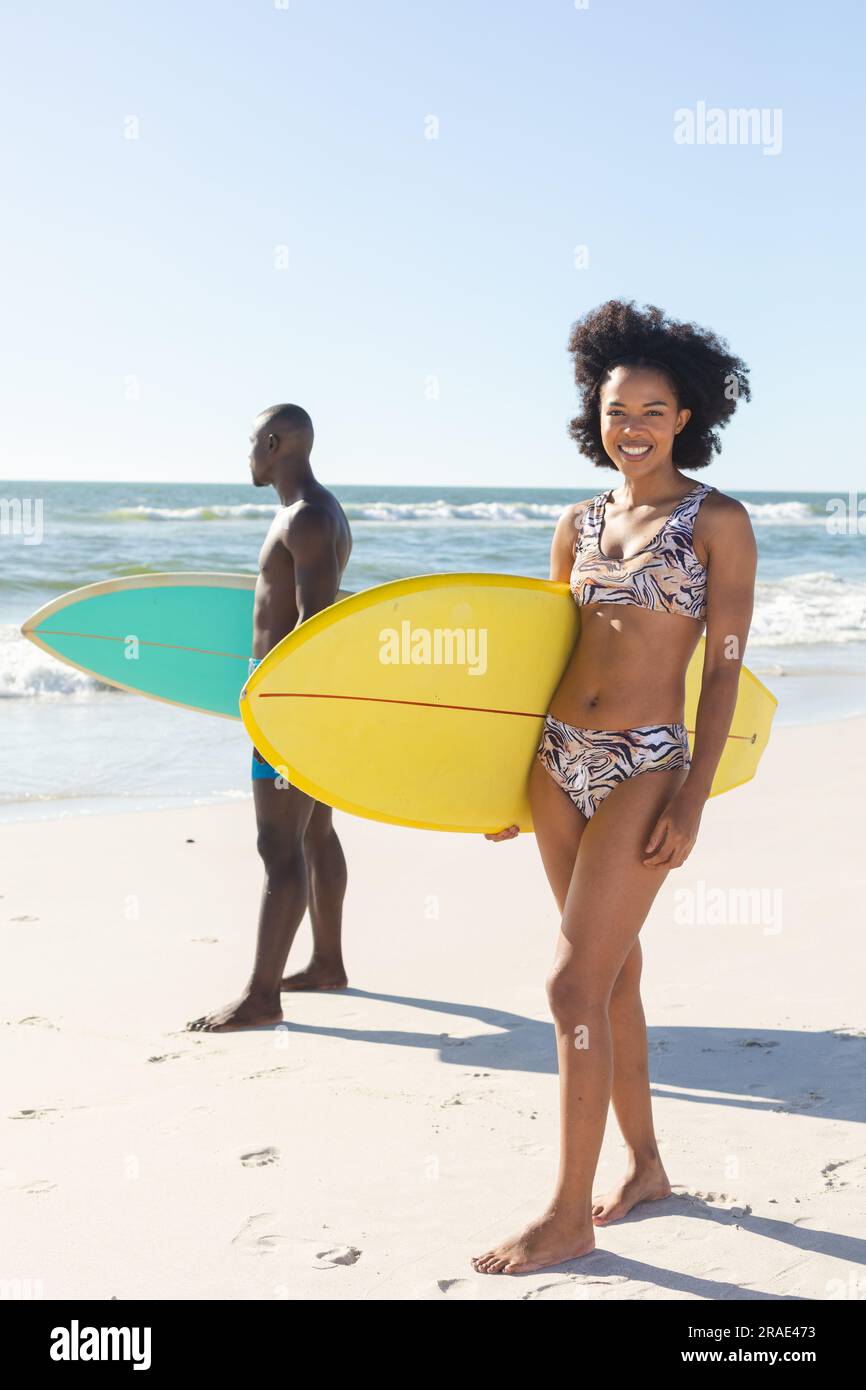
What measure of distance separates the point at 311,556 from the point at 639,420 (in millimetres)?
1446

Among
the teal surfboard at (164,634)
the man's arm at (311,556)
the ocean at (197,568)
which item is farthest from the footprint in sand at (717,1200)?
the ocean at (197,568)

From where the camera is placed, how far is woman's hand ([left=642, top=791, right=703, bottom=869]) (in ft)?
7.95

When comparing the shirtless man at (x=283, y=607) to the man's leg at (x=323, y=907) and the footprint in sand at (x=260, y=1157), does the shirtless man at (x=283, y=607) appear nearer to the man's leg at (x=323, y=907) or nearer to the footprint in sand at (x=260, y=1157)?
the man's leg at (x=323, y=907)

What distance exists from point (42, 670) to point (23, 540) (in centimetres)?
1184

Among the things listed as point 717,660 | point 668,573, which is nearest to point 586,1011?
point 717,660

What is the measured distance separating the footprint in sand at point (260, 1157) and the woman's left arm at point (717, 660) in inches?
43.9

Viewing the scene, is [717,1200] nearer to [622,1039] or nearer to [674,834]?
[622,1039]

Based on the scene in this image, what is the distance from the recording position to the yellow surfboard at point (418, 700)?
9.95ft

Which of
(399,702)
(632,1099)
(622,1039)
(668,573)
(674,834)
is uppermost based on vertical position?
(668,573)

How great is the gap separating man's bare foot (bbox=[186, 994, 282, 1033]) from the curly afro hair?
6.43 feet

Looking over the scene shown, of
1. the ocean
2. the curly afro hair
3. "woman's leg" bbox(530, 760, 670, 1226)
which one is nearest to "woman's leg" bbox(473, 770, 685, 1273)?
"woman's leg" bbox(530, 760, 670, 1226)

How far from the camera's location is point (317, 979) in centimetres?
419

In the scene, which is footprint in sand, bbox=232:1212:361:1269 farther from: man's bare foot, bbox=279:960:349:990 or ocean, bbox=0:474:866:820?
ocean, bbox=0:474:866:820
